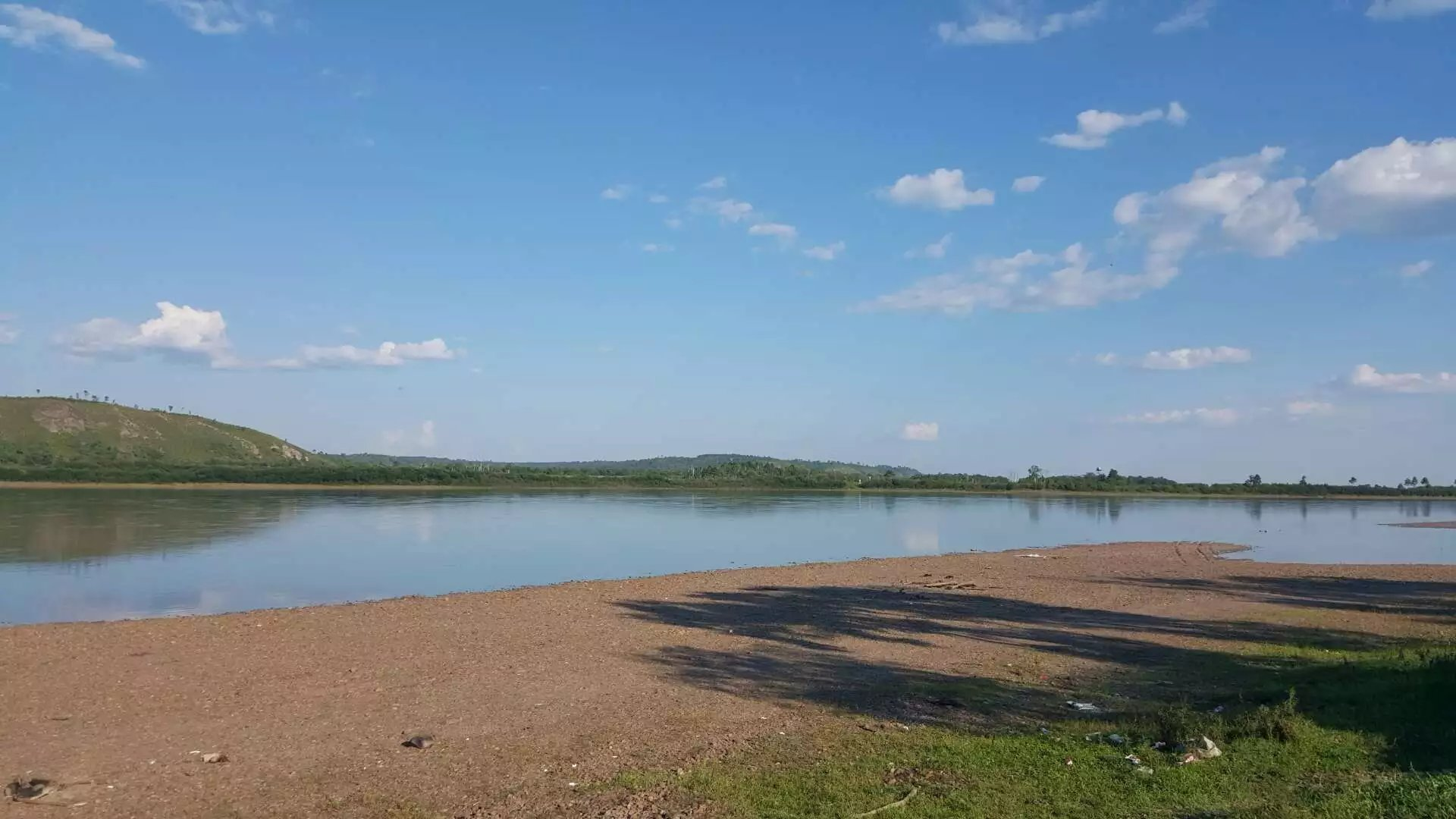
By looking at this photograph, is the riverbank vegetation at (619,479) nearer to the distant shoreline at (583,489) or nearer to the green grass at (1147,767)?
the distant shoreline at (583,489)

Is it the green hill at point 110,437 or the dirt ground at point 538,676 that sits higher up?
the green hill at point 110,437

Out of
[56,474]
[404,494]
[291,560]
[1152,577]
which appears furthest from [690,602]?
[56,474]

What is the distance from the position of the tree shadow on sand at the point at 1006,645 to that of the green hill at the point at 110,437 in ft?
311

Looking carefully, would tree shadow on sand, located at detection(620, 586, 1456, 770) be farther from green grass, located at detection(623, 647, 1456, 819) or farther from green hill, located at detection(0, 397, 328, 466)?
green hill, located at detection(0, 397, 328, 466)

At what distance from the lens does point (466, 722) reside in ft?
27.2

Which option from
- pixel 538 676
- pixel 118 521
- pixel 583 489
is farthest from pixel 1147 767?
pixel 583 489

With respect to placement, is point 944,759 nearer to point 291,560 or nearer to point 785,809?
point 785,809

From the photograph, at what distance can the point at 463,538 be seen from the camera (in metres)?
35.1

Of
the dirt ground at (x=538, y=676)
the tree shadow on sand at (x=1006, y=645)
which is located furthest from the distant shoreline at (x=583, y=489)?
the tree shadow on sand at (x=1006, y=645)

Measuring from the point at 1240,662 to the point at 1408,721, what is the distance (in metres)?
3.95

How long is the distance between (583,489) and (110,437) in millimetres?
58847

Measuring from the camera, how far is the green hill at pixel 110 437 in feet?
320

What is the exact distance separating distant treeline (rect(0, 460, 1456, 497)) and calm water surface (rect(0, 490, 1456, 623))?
51.4 feet

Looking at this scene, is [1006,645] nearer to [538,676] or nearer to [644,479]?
[538,676]
